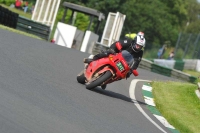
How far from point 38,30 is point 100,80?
20277 millimetres

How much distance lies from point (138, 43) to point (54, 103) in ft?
13.9

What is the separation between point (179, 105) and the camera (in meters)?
15.0

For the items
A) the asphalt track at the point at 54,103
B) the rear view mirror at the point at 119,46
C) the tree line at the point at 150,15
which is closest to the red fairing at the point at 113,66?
the rear view mirror at the point at 119,46

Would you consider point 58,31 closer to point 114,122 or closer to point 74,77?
point 74,77

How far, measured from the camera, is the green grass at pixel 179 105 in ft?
40.2

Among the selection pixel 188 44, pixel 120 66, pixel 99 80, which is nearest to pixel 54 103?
pixel 99 80

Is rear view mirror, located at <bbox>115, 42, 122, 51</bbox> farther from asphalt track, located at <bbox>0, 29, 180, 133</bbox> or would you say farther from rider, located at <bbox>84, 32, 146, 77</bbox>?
asphalt track, located at <bbox>0, 29, 180, 133</bbox>

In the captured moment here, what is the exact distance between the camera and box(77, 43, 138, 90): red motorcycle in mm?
13531

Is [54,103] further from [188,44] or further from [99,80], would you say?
[188,44]

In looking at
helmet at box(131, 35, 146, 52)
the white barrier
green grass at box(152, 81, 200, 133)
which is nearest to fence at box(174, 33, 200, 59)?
the white barrier

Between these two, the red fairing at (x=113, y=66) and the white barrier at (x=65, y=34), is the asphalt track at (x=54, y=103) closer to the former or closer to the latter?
the red fairing at (x=113, y=66)

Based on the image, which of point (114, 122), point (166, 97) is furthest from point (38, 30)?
point (114, 122)

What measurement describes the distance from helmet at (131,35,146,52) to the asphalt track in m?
1.15

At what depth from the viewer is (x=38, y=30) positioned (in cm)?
3338
